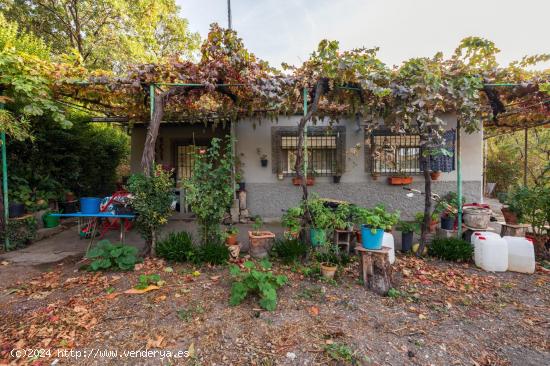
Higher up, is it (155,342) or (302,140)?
(302,140)

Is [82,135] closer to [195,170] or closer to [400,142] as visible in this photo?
[195,170]

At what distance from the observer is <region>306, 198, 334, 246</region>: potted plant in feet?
11.5

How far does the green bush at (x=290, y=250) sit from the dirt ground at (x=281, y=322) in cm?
37

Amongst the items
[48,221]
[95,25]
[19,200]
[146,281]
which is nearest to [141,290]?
[146,281]

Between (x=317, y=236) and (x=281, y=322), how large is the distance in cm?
144

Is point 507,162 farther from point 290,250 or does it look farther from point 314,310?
point 314,310

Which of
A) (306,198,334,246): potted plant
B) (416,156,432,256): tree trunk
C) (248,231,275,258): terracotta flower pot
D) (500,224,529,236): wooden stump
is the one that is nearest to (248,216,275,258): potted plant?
(248,231,275,258): terracotta flower pot

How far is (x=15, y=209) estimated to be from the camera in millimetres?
4652

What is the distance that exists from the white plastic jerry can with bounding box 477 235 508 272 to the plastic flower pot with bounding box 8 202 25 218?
25.5 ft

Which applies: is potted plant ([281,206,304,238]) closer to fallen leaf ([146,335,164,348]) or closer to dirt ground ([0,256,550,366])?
dirt ground ([0,256,550,366])

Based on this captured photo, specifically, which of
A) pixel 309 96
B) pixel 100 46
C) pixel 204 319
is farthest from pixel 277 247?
pixel 100 46

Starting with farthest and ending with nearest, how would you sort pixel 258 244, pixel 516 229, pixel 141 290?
1. pixel 516 229
2. pixel 258 244
3. pixel 141 290

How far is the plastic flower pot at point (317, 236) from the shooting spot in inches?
138

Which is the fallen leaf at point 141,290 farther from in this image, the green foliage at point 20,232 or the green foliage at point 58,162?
the green foliage at point 58,162
